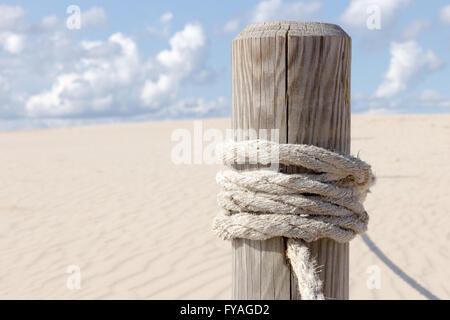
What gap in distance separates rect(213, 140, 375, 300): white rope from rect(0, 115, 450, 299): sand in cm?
297

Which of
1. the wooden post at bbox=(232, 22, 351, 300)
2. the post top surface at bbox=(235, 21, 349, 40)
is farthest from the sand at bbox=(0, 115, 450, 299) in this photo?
the post top surface at bbox=(235, 21, 349, 40)

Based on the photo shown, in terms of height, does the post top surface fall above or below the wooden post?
above

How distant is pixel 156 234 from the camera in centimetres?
560

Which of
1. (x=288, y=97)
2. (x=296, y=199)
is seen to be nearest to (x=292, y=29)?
(x=288, y=97)

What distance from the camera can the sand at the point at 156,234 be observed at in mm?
4422

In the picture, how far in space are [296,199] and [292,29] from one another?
0.45 meters

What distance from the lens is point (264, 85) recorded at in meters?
1.26

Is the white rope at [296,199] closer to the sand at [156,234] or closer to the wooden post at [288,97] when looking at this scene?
the wooden post at [288,97]

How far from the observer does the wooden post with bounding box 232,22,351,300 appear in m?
1.24

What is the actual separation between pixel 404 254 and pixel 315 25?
434 cm

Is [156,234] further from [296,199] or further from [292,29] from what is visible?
[292,29]

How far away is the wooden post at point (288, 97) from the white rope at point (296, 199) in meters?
0.04

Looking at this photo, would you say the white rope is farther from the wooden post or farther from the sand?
the sand
